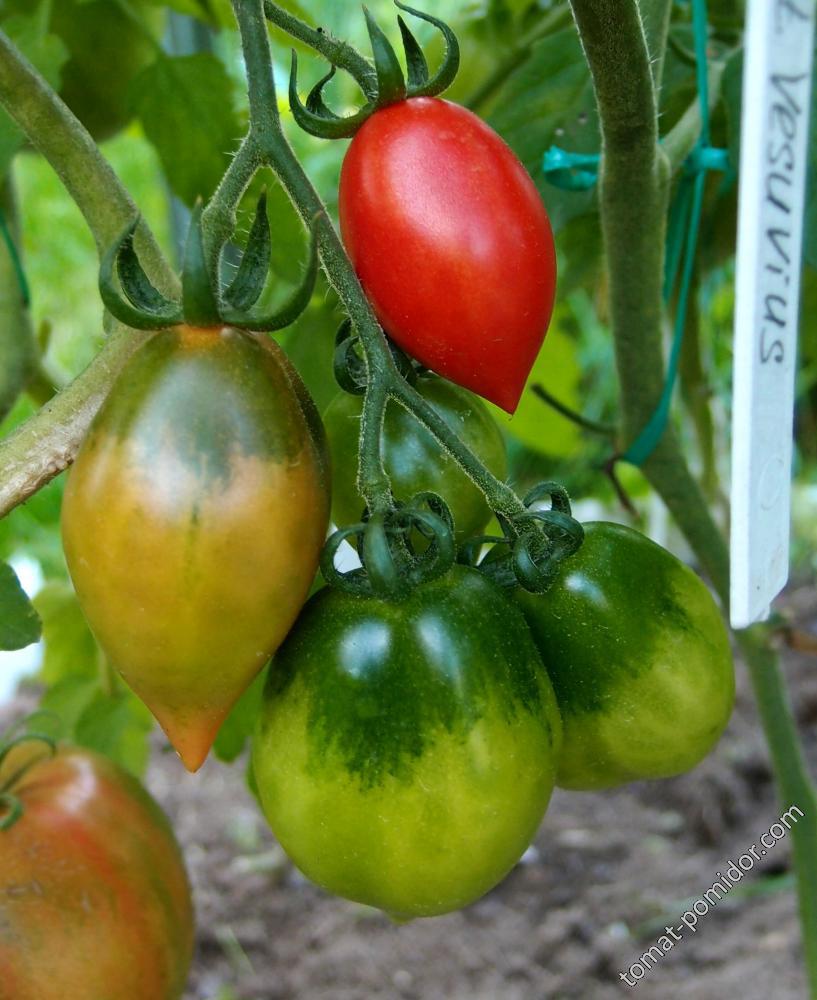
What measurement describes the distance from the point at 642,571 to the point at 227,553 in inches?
7.6

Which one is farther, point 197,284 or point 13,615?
point 13,615

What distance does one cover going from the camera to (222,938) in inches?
56.2

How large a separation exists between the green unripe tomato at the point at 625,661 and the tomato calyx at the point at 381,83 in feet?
0.63

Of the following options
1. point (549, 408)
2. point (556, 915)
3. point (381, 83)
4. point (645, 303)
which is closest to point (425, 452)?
point (381, 83)

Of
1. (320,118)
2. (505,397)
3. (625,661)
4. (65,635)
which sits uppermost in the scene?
(320,118)

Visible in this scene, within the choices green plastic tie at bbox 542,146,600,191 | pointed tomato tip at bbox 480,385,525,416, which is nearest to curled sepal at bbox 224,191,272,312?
pointed tomato tip at bbox 480,385,525,416

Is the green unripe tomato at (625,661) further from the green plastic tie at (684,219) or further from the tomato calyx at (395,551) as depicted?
the green plastic tie at (684,219)

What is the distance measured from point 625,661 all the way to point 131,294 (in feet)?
0.78

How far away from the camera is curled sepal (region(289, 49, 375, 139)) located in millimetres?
407

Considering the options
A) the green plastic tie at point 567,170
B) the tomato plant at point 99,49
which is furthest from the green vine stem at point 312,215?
the tomato plant at point 99,49

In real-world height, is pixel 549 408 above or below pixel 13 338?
below

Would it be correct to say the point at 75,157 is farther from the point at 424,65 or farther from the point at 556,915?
the point at 556,915

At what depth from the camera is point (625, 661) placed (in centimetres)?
44

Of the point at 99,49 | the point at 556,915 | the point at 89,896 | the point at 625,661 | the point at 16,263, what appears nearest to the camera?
the point at 625,661
